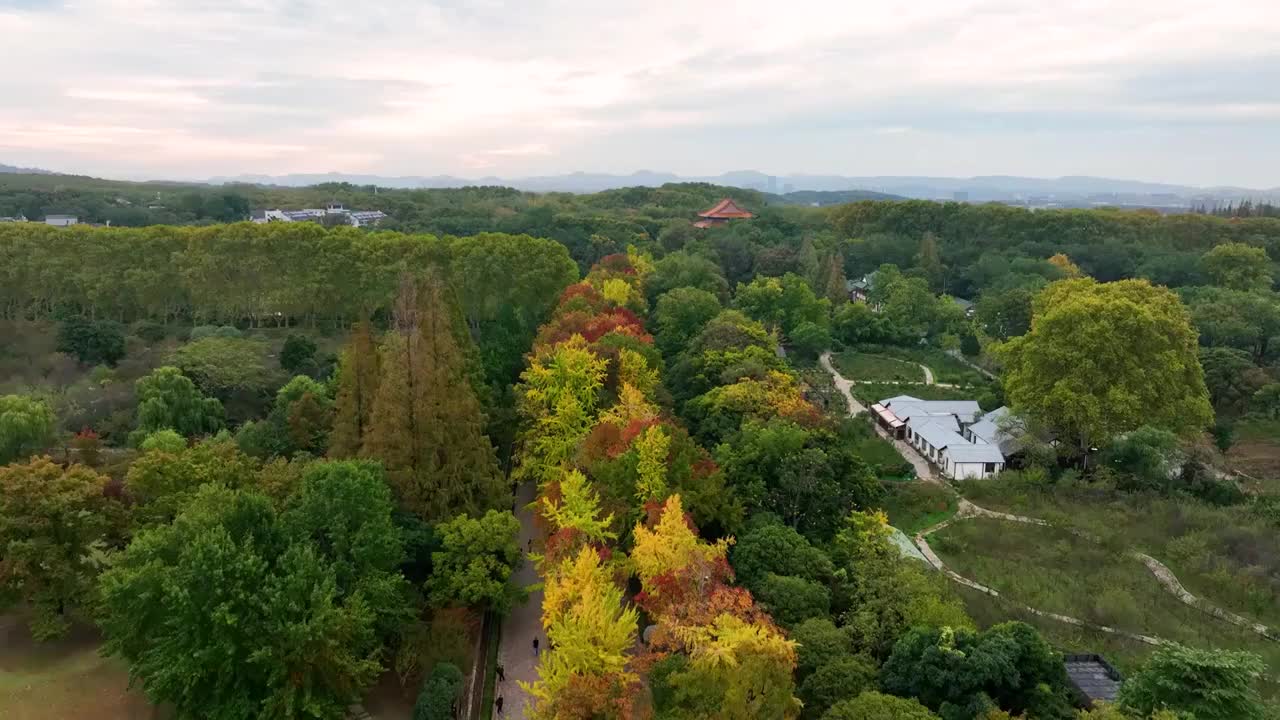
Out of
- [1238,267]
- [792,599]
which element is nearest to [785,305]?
[1238,267]

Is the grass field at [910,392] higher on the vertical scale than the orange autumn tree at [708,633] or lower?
lower

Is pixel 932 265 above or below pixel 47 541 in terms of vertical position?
above

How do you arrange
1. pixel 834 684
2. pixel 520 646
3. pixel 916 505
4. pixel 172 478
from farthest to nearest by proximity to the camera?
pixel 916 505
pixel 172 478
pixel 520 646
pixel 834 684

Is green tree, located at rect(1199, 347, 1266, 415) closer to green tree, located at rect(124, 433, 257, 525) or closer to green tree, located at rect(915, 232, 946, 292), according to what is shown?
green tree, located at rect(915, 232, 946, 292)

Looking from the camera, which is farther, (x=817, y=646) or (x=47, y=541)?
(x=47, y=541)

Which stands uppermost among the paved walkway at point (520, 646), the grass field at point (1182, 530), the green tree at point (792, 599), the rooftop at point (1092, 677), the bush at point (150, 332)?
the bush at point (150, 332)

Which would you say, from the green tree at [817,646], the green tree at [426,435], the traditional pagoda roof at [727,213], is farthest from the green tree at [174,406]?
the traditional pagoda roof at [727,213]

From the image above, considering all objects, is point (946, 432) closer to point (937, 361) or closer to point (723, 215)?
point (937, 361)

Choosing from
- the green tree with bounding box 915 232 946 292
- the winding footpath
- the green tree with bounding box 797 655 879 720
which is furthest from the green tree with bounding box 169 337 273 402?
the green tree with bounding box 915 232 946 292

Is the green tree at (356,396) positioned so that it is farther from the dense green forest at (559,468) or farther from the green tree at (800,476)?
the green tree at (800,476)
